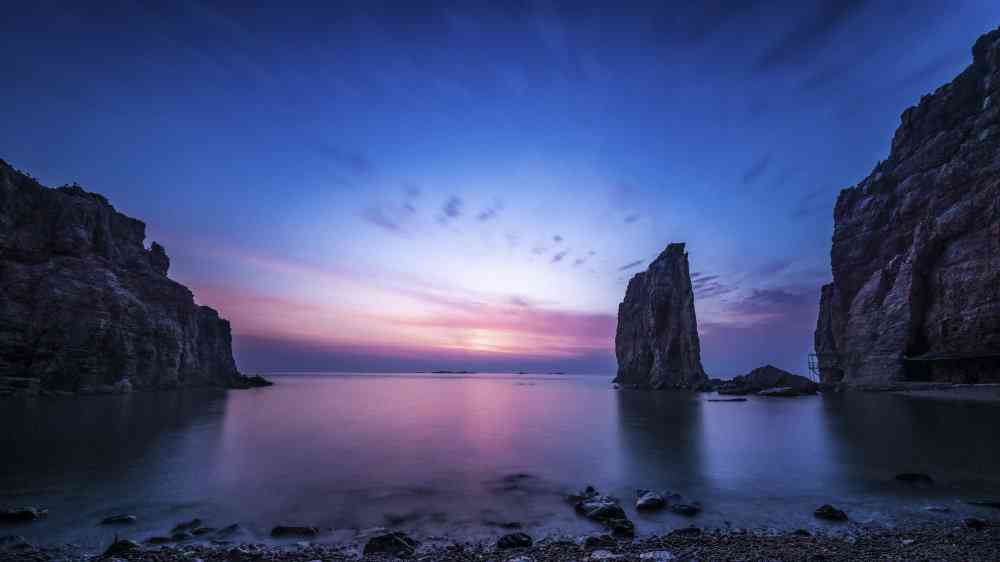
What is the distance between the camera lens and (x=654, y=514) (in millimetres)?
12336

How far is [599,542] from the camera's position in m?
9.70

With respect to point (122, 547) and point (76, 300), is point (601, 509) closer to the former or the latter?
point (122, 547)

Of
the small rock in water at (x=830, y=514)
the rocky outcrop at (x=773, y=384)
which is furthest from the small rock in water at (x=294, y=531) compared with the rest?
the rocky outcrop at (x=773, y=384)

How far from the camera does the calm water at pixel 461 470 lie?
12375mm

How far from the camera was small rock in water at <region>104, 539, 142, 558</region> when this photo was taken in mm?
9192

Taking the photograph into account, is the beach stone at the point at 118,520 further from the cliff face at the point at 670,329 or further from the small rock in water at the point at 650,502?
the cliff face at the point at 670,329

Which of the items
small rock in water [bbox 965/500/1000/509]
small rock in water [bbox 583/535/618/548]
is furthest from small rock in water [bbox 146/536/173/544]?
small rock in water [bbox 965/500/1000/509]

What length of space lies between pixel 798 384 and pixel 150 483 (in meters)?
85.7

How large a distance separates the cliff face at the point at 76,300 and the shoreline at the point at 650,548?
61060 mm

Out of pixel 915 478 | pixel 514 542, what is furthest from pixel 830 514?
pixel 514 542

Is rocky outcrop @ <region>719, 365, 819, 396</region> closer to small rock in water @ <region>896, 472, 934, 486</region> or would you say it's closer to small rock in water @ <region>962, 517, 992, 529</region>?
small rock in water @ <region>896, 472, 934, 486</region>

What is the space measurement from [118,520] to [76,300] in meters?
64.2

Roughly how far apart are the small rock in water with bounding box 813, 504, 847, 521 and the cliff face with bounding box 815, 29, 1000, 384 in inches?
2310

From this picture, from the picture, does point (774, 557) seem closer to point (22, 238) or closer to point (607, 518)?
point (607, 518)
